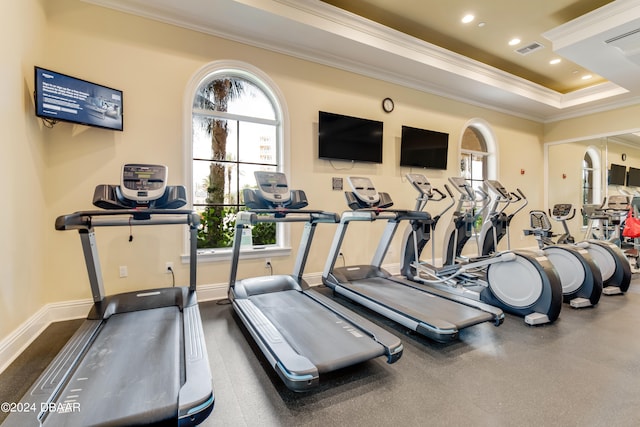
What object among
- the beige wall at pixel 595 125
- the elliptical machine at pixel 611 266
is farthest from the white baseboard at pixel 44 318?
the beige wall at pixel 595 125

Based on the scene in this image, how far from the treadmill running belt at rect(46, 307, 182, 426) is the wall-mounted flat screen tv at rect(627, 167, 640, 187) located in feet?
33.2

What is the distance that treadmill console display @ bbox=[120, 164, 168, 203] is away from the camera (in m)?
2.57

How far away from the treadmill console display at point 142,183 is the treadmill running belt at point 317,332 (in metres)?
1.41

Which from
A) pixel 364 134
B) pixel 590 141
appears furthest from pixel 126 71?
pixel 590 141

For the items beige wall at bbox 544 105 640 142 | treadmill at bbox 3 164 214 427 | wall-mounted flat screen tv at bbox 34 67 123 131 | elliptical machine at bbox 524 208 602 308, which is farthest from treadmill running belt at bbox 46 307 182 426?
beige wall at bbox 544 105 640 142

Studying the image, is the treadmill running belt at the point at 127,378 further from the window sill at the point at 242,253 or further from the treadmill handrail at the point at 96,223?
the window sill at the point at 242,253

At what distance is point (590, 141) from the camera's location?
276 inches

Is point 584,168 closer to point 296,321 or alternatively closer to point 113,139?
point 296,321

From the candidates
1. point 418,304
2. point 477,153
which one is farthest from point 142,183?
point 477,153

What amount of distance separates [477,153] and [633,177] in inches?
175

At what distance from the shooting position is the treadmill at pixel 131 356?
1409mm

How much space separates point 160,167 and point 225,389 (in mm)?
1988

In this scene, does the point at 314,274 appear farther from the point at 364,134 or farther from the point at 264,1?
the point at 264,1

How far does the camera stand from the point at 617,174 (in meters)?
6.99
